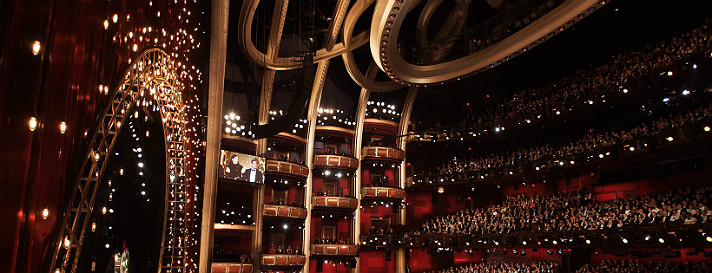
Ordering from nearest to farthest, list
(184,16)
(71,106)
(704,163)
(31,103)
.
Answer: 1. (31,103)
2. (71,106)
3. (184,16)
4. (704,163)

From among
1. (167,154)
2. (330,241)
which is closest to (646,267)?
(330,241)

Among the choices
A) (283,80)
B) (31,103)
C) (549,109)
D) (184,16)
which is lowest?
(31,103)

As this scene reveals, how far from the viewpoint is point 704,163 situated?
20.0 m

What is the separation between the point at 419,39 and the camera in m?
25.0

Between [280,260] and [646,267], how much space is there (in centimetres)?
1473

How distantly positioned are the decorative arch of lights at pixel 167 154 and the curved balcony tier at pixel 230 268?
Result: 52.0ft

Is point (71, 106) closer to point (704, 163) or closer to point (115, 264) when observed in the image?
point (115, 264)

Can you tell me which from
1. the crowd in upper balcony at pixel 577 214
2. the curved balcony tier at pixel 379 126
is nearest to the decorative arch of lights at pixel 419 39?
the curved balcony tier at pixel 379 126

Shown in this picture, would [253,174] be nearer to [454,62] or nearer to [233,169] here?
[233,169]

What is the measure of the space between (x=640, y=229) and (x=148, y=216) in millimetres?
16611

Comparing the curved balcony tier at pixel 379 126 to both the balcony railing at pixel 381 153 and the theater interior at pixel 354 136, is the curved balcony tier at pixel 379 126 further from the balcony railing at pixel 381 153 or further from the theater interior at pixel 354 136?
the balcony railing at pixel 381 153

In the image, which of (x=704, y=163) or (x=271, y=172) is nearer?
(x=704, y=163)

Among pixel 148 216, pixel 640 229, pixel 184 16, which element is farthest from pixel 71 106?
pixel 640 229

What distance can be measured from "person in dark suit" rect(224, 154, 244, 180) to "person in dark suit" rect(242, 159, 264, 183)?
0.87 feet
